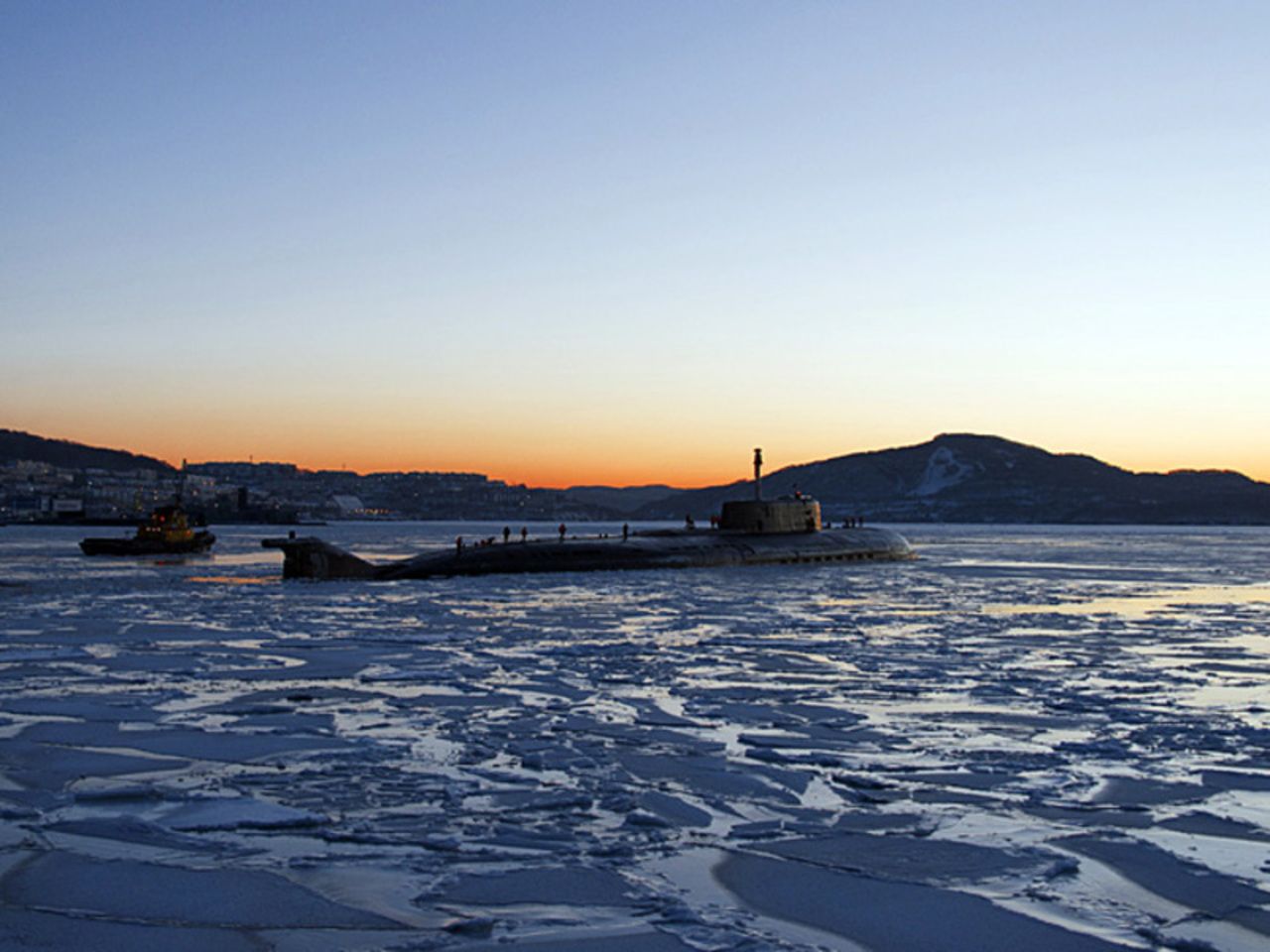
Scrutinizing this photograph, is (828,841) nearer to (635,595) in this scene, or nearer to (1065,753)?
(1065,753)

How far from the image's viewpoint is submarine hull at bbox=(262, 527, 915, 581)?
1319 inches

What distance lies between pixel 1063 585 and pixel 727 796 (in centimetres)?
2729

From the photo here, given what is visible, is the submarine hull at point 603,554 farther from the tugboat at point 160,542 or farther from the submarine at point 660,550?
the tugboat at point 160,542

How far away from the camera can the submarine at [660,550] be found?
3366 cm

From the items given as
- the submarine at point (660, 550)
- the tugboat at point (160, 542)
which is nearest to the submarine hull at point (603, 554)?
the submarine at point (660, 550)

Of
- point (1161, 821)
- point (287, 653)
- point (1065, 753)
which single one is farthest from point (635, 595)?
point (1161, 821)

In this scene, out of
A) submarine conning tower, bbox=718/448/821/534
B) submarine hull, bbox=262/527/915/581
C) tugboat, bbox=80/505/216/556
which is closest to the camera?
submarine hull, bbox=262/527/915/581

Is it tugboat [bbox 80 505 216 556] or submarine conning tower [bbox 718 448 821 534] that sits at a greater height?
submarine conning tower [bbox 718 448 821 534]

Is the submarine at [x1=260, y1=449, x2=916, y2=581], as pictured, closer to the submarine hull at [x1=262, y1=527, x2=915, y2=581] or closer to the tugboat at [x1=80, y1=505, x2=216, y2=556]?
the submarine hull at [x1=262, y1=527, x2=915, y2=581]

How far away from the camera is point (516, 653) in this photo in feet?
51.2

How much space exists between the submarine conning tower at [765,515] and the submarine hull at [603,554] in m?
0.58

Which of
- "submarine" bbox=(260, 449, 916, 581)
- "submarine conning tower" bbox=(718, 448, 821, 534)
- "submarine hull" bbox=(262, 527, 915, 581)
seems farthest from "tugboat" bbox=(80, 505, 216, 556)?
"submarine conning tower" bbox=(718, 448, 821, 534)

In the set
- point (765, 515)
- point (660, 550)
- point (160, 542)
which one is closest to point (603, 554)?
point (660, 550)

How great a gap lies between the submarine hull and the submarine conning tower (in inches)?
22.7
